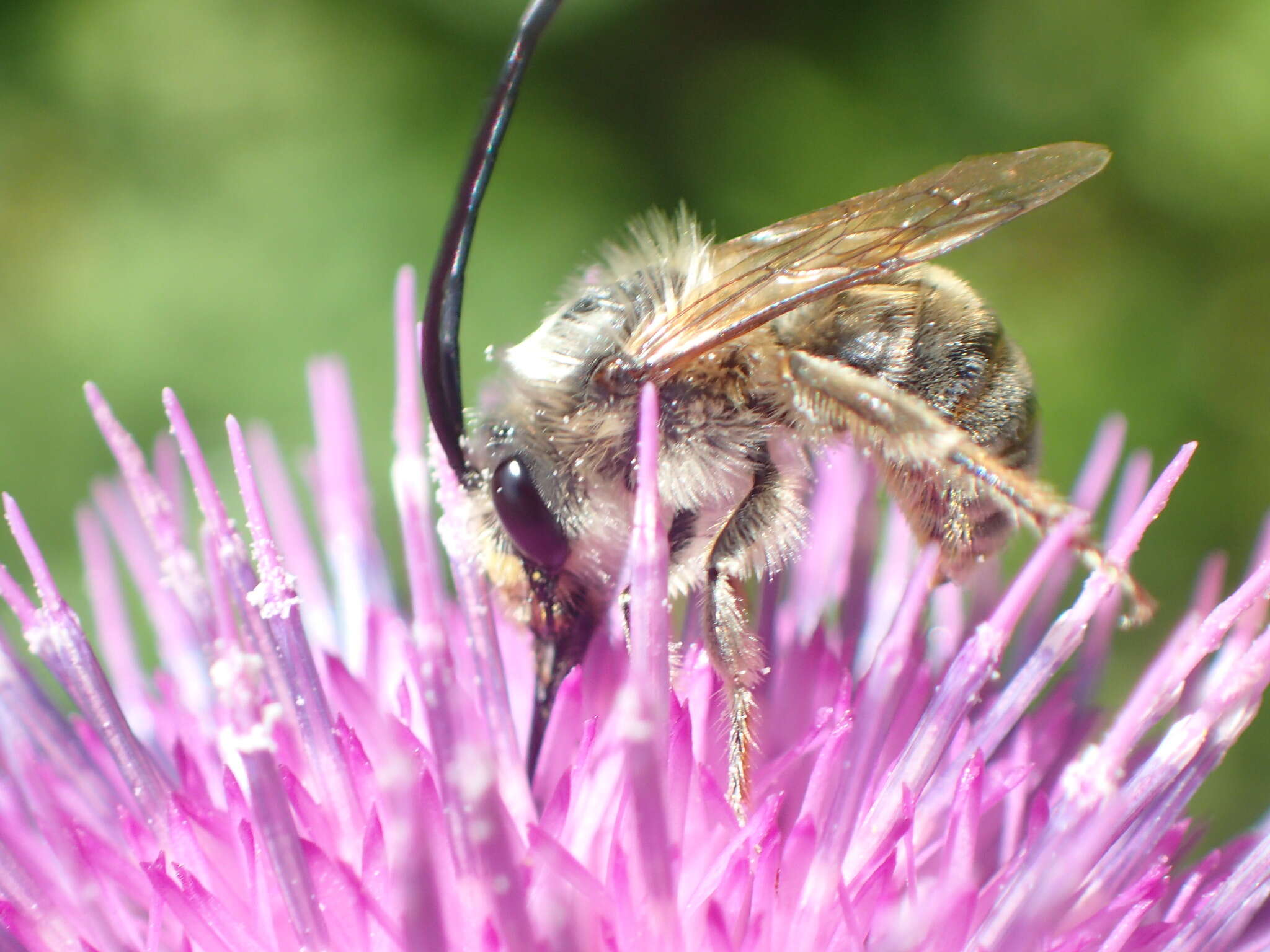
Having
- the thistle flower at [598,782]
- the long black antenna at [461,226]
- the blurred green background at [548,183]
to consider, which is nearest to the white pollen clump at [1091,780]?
the thistle flower at [598,782]

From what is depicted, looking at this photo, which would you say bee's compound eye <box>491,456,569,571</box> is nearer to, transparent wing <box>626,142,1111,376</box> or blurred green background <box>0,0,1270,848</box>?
transparent wing <box>626,142,1111,376</box>

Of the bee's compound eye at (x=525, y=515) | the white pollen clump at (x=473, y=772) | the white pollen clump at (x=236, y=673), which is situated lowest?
the white pollen clump at (x=473, y=772)

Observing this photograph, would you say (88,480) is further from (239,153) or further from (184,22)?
(184,22)

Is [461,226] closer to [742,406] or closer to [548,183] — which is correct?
[742,406]

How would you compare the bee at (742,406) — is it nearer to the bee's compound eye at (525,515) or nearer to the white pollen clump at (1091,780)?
the bee's compound eye at (525,515)

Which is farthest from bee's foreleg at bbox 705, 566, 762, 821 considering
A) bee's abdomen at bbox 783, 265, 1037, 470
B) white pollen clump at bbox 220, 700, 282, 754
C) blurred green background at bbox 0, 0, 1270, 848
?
blurred green background at bbox 0, 0, 1270, 848

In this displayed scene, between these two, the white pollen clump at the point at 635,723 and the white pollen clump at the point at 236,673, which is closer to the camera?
the white pollen clump at the point at 635,723

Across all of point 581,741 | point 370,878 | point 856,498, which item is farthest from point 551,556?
point 856,498
